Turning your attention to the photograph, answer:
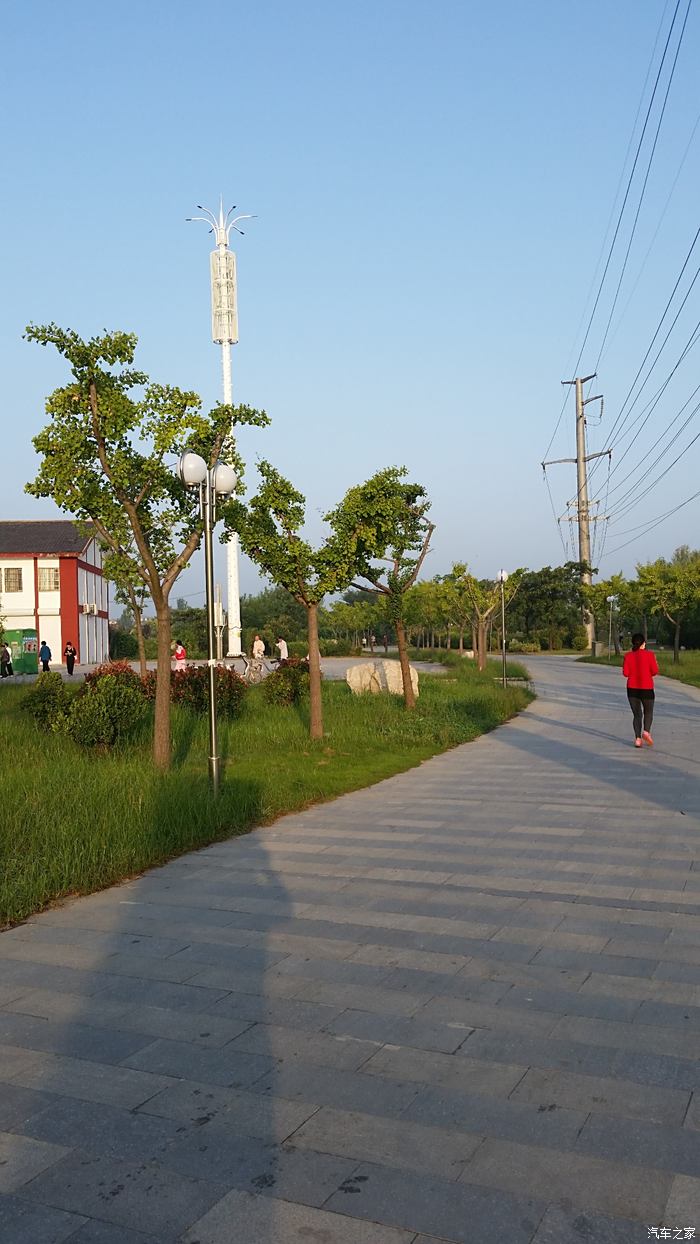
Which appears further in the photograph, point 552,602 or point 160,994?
point 552,602

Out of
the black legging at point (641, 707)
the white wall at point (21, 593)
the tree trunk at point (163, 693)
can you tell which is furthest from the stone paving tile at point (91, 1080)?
the white wall at point (21, 593)

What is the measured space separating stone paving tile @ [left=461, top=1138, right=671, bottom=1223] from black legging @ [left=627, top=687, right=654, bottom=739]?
37.1 ft

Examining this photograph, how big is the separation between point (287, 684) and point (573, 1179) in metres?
15.5

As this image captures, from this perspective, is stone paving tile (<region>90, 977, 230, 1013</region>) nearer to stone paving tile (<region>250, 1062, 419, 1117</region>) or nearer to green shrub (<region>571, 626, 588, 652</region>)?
stone paving tile (<region>250, 1062, 419, 1117</region>)

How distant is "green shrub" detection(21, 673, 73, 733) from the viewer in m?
13.8

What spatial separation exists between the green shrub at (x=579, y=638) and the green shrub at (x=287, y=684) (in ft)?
163

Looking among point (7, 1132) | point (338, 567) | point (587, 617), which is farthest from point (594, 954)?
point (587, 617)

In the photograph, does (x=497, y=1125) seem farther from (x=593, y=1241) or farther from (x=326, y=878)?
(x=326, y=878)

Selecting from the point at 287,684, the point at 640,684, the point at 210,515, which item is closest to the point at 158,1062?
the point at 210,515

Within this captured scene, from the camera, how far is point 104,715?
Answer: 39.8 feet

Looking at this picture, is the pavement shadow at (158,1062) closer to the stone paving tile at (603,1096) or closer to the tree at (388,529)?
the stone paving tile at (603,1096)

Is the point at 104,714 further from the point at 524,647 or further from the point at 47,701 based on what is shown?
the point at 524,647

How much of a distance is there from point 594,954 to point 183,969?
6.86 ft

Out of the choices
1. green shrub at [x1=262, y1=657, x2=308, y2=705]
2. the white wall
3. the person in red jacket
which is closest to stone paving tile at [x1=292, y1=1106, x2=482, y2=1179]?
the person in red jacket
